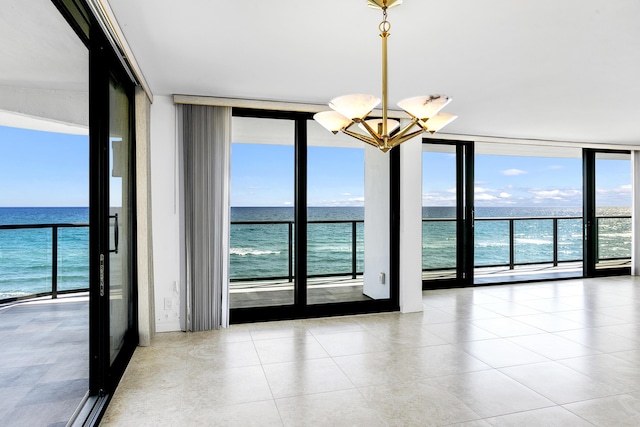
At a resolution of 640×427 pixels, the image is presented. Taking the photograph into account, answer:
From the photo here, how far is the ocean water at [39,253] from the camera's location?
178 cm

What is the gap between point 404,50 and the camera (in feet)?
9.44

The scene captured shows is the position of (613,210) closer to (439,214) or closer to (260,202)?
(439,214)

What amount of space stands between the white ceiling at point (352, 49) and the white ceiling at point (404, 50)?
10 mm

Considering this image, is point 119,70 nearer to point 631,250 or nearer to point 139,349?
point 139,349

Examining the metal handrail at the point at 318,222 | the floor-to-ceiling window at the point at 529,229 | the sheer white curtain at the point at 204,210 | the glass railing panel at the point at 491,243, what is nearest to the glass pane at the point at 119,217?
the sheer white curtain at the point at 204,210

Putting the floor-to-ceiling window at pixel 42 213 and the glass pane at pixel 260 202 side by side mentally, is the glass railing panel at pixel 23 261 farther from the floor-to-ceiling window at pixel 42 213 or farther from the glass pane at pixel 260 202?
the glass pane at pixel 260 202

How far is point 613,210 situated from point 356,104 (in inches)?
288

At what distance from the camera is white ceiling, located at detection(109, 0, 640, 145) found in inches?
88.9

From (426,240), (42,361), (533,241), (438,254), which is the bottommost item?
(42,361)

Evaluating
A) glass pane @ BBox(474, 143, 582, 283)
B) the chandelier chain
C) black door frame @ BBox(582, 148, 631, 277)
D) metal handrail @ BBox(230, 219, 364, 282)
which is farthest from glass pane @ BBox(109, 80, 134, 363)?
black door frame @ BBox(582, 148, 631, 277)

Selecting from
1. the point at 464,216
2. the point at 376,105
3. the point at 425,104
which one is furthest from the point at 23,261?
the point at 464,216

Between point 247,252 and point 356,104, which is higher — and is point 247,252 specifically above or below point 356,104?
below

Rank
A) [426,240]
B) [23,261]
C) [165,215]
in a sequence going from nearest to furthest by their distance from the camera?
[23,261], [165,215], [426,240]

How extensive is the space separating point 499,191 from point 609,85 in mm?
6728
